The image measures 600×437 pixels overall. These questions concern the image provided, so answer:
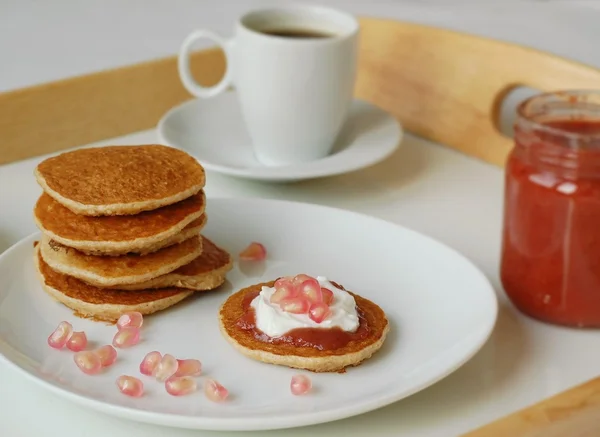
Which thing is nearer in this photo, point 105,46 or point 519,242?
point 519,242

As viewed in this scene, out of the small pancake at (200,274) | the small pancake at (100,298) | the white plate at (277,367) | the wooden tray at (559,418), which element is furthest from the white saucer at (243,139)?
the wooden tray at (559,418)

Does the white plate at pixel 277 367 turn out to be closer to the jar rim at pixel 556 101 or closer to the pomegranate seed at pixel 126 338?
the pomegranate seed at pixel 126 338

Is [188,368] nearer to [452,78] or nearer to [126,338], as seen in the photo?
[126,338]

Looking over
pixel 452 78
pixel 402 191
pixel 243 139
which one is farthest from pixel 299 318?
pixel 452 78

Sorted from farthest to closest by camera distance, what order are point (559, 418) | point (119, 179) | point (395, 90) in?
point (395, 90) → point (119, 179) → point (559, 418)

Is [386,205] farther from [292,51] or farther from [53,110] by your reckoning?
[53,110]

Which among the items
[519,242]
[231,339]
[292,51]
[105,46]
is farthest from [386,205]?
[105,46]
